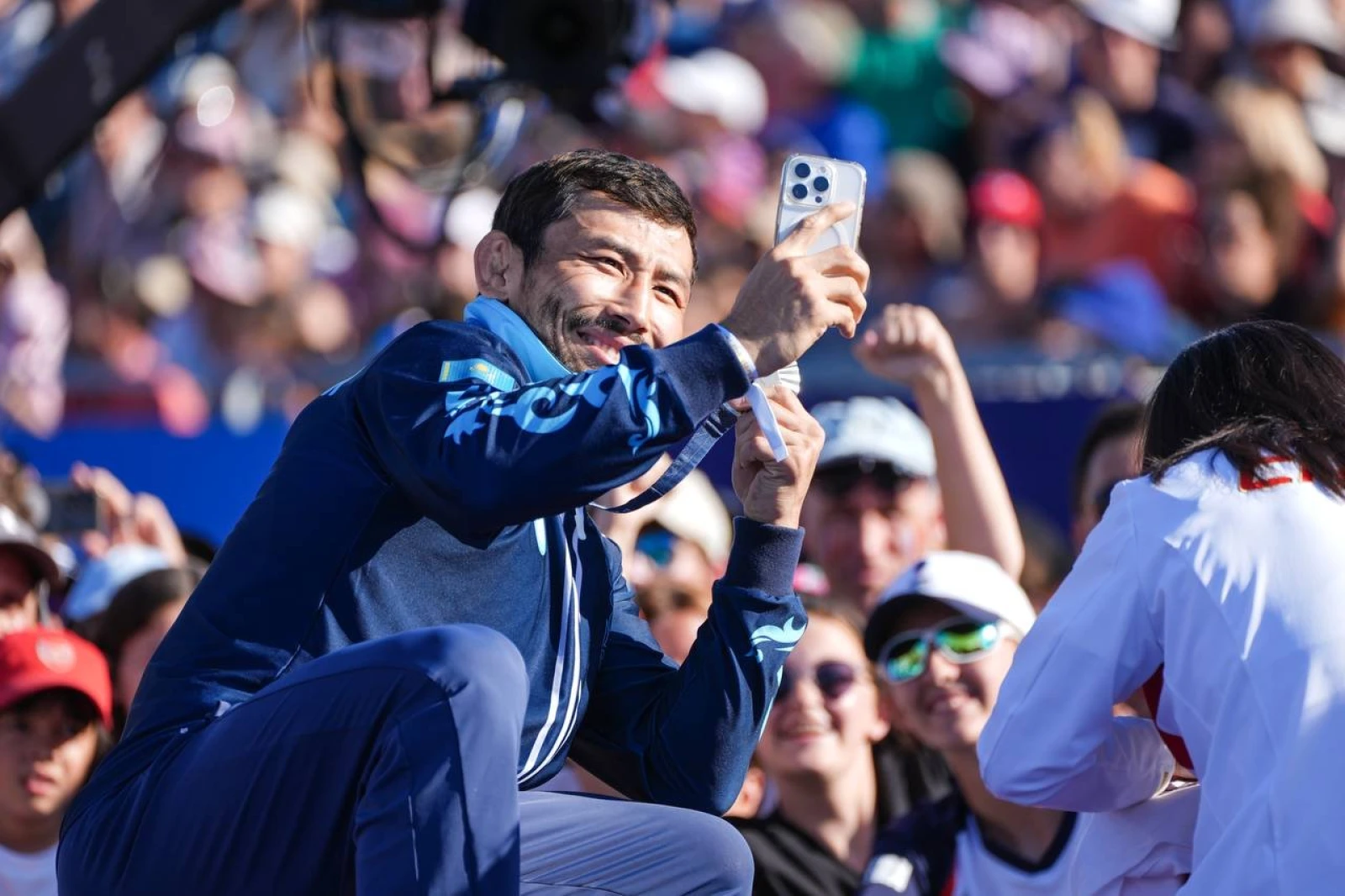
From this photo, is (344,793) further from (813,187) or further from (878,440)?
(878,440)

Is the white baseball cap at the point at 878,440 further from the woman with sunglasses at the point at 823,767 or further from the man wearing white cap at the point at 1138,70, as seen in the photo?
the man wearing white cap at the point at 1138,70

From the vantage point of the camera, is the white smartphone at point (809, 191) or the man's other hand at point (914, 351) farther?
the man's other hand at point (914, 351)

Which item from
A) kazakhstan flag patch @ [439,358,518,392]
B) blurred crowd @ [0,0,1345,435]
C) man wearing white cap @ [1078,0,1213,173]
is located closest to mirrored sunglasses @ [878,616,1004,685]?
kazakhstan flag patch @ [439,358,518,392]

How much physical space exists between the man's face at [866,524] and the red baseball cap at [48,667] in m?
1.80

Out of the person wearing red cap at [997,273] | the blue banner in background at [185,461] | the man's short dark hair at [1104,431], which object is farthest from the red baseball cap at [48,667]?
the person wearing red cap at [997,273]

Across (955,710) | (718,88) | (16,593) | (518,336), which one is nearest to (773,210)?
(718,88)

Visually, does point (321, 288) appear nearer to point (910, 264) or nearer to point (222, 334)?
point (222, 334)

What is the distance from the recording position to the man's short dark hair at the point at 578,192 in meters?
3.04

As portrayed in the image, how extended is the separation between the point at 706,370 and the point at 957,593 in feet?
5.42

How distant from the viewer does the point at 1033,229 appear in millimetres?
7641

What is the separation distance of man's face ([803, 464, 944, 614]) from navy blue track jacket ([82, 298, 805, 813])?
2172 millimetres

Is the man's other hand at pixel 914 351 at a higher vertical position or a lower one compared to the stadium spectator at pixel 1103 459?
higher

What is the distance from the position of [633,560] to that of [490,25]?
4.67ft

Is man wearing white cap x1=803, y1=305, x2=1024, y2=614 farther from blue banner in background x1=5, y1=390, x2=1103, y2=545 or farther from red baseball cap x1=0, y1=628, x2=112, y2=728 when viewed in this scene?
red baseball cap x1=0, y1=628, x2=112, y2=728
